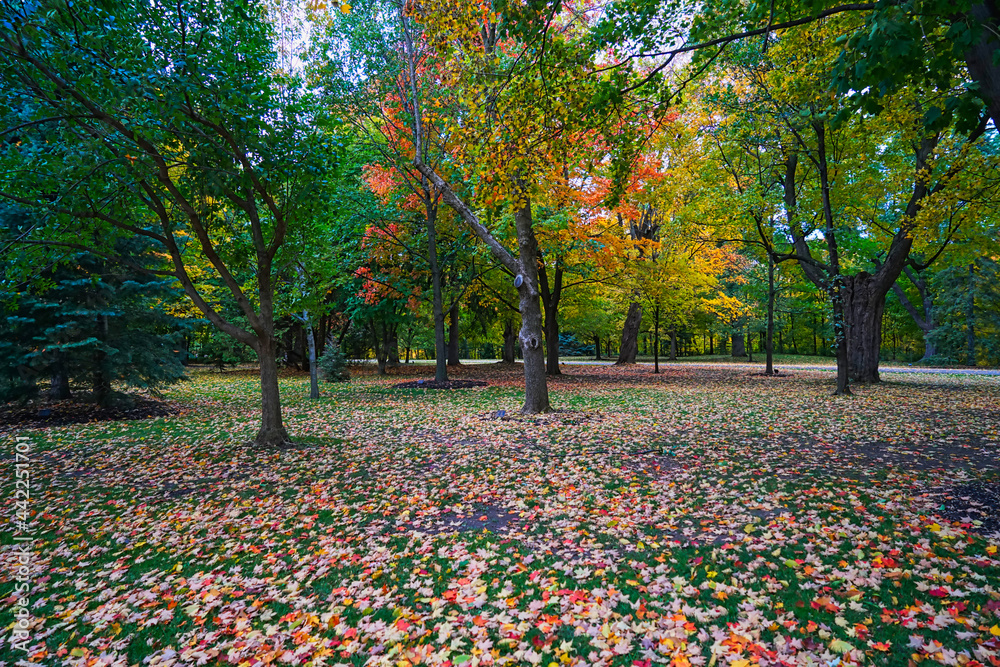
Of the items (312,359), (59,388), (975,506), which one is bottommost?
(975,506)

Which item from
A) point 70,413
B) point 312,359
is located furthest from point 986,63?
point 70,413

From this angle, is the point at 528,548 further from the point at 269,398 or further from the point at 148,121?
the point at 148,121

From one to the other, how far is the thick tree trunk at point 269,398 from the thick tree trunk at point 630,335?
21.0m

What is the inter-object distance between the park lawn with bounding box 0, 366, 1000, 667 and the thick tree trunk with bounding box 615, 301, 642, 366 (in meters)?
17.8

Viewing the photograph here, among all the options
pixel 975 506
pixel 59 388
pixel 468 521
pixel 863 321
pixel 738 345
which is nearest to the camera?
pixel 975 506

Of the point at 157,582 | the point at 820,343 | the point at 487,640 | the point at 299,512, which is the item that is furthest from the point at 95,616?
the point at 820,343

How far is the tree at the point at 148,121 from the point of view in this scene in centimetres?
516

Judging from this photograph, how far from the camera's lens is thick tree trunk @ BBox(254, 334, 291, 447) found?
7914 mm

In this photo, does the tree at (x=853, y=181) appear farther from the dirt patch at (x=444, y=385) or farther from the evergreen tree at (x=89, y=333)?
the evergreen tree at (x=89, y=333)

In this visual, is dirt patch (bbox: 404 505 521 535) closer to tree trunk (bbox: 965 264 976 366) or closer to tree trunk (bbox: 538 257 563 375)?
tree trunk (bbox: 538 257 563 375)

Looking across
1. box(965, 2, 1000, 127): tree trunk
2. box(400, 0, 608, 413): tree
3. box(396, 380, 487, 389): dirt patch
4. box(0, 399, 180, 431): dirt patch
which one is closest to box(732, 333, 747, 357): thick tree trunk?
box(396, 380, 487, 389): dirt patch

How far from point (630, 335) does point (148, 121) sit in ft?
84.1

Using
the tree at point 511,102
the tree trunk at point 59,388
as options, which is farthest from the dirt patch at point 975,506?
the tree trunk at point 59,388

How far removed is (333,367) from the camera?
20.8 metres
